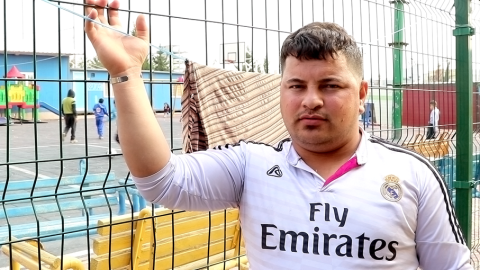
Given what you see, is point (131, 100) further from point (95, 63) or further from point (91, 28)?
point (95, 63)

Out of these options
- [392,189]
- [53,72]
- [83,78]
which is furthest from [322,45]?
A: [53,72]

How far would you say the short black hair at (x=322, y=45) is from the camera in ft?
4.50

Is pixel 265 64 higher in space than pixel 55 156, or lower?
higher

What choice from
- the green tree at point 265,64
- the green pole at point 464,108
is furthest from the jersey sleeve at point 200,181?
the green pole at point 464,108

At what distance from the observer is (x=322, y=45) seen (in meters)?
1.37

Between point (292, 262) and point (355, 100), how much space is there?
48 cm

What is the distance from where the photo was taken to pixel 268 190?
146 cm

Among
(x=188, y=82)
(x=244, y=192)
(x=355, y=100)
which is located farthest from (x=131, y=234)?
(x=355, y=100)

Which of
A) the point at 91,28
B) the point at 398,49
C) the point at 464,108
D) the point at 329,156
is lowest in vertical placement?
the point at 329,156

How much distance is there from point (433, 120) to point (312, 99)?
348cm

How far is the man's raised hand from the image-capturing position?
1.29 metres

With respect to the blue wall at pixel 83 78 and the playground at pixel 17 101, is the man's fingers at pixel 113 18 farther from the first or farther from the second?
the playground at pixel 17 101

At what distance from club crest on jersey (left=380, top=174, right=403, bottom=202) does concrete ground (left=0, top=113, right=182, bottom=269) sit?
2.48 feet

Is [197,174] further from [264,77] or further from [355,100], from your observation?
[264,77]
